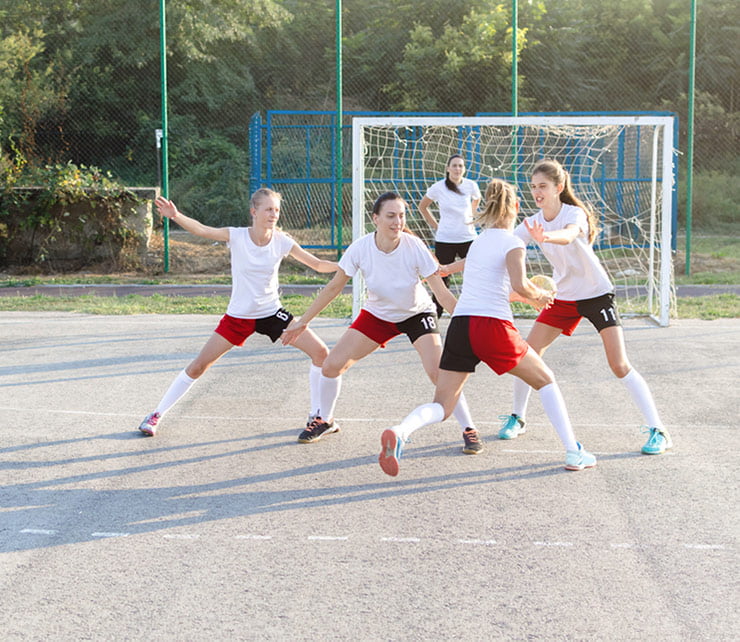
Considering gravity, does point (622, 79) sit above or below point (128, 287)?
above

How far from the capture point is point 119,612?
375 cm

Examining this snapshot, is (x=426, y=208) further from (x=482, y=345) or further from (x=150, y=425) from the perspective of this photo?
(x=482, y=345)

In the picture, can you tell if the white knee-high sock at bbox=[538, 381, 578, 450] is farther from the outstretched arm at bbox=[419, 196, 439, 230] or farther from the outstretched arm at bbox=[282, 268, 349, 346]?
the outstretched arm at bbox=[419, 196, 439, 230]

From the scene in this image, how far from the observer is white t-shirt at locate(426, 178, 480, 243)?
11328mm

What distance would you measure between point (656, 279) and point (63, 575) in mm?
10776

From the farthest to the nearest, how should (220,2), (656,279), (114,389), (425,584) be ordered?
(220,2) → (656,279) → (114,389) → (425,584)

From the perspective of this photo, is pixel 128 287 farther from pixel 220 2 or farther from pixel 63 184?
pixel 220 2

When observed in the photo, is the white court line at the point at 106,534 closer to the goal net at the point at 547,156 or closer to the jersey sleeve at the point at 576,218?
the jersey sleeve at the point at 576,218

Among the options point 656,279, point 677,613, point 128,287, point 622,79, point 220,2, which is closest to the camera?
point 677,613

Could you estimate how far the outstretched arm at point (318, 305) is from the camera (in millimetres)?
6109

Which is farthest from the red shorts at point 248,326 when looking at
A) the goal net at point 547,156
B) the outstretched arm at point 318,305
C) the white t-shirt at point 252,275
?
the goal net at point 547,156

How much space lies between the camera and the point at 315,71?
28766mm

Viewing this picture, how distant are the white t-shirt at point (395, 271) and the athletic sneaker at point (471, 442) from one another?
0.81 metres

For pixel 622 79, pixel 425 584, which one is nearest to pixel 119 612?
pixel 425 584
